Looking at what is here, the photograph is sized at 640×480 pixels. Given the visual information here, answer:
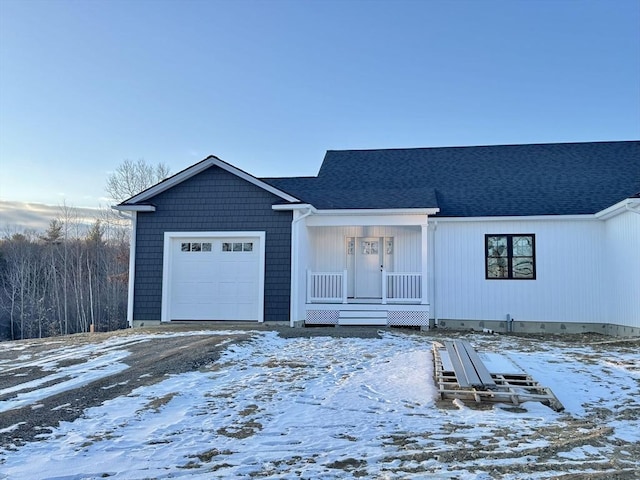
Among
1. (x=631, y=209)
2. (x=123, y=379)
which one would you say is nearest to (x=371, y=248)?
(x=631, y=209)

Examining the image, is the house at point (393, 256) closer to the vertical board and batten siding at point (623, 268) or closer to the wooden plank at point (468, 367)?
the vertical board and batten siding at point (623, 268)

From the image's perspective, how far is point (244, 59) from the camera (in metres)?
15.6

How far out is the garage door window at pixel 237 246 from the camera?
12.8 m

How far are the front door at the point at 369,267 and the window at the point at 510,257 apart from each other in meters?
3.09

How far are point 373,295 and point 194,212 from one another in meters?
5.77

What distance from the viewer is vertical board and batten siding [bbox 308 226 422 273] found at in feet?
47.2

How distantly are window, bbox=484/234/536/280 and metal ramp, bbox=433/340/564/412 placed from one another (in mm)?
6810

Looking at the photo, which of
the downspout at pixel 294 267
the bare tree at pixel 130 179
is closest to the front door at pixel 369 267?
the downspout at pixel 294 267

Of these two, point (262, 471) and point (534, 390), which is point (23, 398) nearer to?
point (262, 471)

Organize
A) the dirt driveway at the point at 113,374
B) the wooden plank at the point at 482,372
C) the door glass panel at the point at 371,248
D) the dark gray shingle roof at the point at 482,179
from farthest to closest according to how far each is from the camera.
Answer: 1. the door glass panel at the point at 371,248
2. the dark gray shingle roof at the point at 482,179
3. the wooden plank at the point at 482,372
4. the dirt driveway at the point at 113,374

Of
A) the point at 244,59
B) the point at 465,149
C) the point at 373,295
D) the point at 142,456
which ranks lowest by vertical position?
the point at 142,456

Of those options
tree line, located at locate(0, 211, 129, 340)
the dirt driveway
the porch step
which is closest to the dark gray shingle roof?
Result: the porch step

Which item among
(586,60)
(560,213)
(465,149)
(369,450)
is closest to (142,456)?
(369,450)

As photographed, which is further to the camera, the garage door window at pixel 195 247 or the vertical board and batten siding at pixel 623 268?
the garage door window at pixel 195 247
